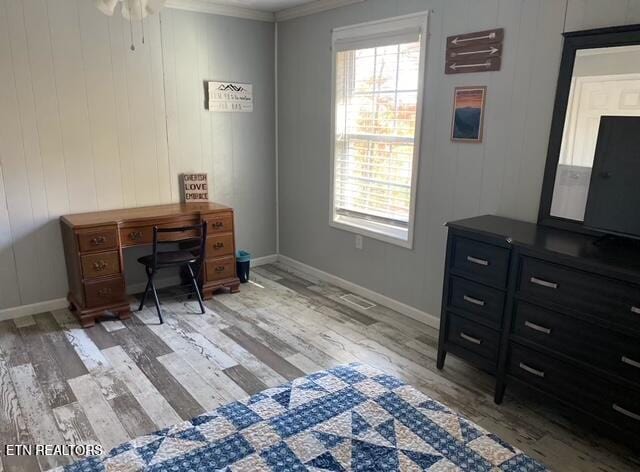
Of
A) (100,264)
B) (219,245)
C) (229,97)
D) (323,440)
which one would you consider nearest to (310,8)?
(229,97)

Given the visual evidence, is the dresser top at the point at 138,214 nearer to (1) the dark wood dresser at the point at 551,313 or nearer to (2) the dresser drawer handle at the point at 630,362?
(1) the dark wood dresser at the point at 551,313

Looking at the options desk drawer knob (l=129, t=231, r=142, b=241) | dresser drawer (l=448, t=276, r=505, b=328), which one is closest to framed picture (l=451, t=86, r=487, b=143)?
dresser drawer (l=448, t=276, r=505, b=328)

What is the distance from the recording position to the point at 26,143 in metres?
3.37

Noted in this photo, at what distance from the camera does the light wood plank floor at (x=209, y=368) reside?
2.28 metres

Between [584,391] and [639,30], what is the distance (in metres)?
1.70

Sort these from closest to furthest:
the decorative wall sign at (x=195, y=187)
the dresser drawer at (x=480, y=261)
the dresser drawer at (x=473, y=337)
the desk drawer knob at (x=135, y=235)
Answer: the dresser drawer at (x=480, y=261) → the dresser drawer at (x=473, y=337) → the desk drawer knob at (x=135, y=235) → the decorative wall sign at (x=195, y=187)

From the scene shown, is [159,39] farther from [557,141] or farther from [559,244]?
[559,244]

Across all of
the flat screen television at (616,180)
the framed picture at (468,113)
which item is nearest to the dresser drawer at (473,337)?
the flat screen television at (616,180)

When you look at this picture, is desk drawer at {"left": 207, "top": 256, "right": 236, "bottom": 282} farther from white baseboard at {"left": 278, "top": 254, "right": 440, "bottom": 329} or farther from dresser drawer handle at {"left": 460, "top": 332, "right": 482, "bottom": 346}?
dresser drawer handle at {"left": 460, "top": 332, "right": 482, "bottom": 346}

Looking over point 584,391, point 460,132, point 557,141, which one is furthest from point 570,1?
point 584,391

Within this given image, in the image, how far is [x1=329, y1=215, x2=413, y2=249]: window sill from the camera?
362 cm

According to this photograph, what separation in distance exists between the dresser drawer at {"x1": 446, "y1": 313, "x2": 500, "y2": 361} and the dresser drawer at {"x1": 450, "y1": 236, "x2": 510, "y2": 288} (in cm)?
27

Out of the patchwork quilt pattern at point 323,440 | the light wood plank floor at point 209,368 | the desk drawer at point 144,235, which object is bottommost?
the light wood plank floor at point 209,368

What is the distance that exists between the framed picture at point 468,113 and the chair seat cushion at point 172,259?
6.90 ft
